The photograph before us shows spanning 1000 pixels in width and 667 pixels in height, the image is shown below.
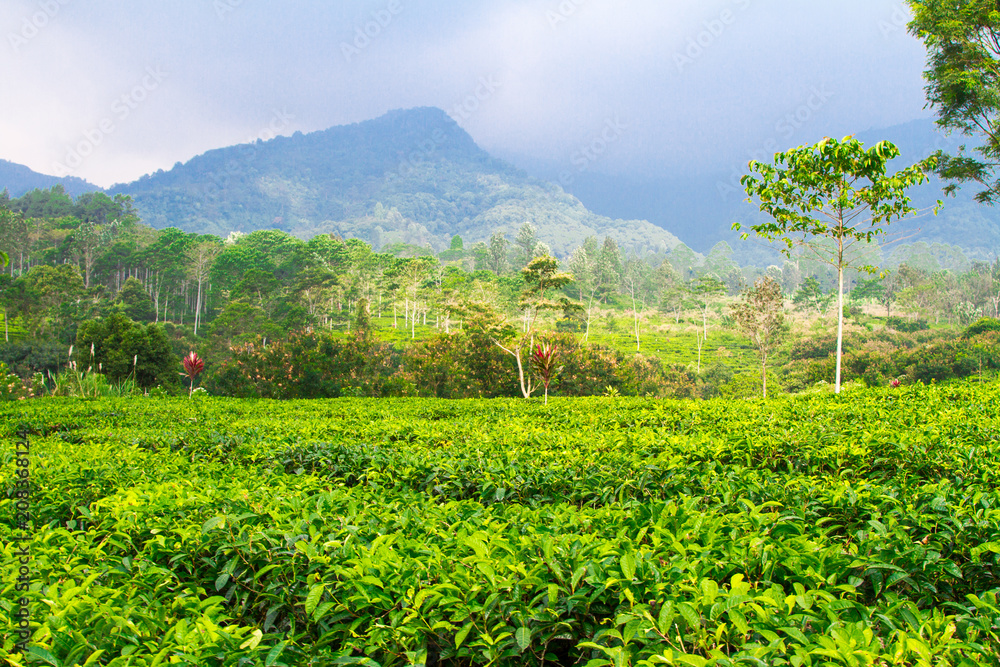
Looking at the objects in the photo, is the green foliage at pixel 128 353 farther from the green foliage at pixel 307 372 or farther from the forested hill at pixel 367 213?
the forested hill at pixel 367 213

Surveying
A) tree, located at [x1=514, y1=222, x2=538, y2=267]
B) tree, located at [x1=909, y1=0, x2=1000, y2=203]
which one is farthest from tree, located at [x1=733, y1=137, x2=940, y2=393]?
tree, located at [x1=514, y1=222, x2=538, y2=267]

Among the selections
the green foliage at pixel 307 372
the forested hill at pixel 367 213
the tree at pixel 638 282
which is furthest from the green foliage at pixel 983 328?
the forested hill at pixel 367 213

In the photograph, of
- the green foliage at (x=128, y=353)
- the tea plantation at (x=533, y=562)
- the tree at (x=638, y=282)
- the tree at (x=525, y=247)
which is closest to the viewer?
the tea plantation at (x=533, y=562)

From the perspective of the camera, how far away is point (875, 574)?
56.2 inches

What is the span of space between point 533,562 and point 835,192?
1103cm

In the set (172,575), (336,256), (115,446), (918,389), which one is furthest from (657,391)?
(336,256)

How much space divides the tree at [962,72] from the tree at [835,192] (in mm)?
5425

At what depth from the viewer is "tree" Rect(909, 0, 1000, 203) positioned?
12.1 metres

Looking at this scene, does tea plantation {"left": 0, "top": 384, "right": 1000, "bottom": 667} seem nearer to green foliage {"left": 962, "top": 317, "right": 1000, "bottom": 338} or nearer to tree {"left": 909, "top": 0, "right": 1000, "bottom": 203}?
tree {"left": 909, "top": 0, "right": 1000, "bottom": 203}

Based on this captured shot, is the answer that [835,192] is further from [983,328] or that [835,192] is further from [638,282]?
[638,282]

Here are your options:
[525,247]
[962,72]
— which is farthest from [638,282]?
[962,72]

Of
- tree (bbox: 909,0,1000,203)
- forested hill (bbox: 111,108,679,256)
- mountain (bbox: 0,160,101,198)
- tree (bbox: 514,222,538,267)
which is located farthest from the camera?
mountain (bbox: 0,160,101,198)

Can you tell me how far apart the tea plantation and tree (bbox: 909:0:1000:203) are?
14275 millimetres

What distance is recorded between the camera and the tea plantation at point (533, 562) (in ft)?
3.77
